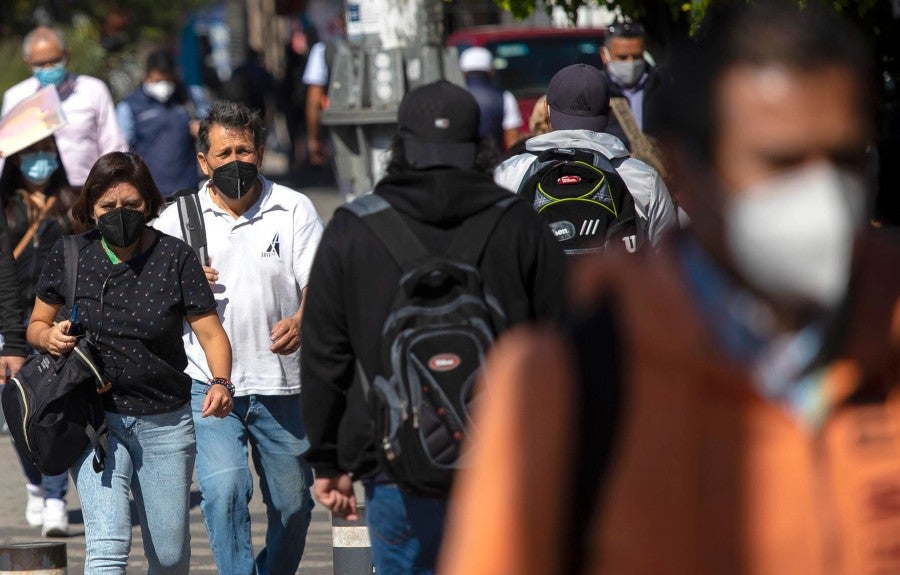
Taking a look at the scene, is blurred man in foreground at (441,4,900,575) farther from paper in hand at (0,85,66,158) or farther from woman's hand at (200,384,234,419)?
paper in hand at (0,85,66,158)

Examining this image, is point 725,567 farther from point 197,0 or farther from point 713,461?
point 197,0

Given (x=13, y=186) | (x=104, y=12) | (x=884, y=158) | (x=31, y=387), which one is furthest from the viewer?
(x=104, y=12)

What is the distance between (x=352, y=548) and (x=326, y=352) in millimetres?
1826

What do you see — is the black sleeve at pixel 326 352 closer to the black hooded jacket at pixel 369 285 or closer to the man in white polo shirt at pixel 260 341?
the black hooded jacket at pixel 369 285

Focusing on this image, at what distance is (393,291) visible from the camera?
3859 mm

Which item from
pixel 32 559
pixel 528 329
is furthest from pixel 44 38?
pixel 528 329

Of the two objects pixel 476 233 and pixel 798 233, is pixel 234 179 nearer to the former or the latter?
pixel 476 233

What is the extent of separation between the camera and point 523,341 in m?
1.74

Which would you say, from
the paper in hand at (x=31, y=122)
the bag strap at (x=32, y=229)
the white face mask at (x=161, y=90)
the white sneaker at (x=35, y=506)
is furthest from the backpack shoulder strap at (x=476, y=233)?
the white face mask at (x=161, y=90)

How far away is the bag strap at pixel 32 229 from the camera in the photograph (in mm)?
7395

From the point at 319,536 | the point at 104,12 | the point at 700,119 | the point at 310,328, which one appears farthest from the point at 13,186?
the point at 104,12

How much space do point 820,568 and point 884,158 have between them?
33.1ft

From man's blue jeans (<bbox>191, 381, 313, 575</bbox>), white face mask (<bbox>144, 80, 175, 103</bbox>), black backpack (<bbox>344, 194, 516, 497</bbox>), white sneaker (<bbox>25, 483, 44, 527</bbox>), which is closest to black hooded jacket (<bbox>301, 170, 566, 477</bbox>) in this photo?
black backpack (<bbox>344, 194, 516, 497</bbox>)

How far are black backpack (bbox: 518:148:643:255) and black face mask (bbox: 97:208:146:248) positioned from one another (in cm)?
128
